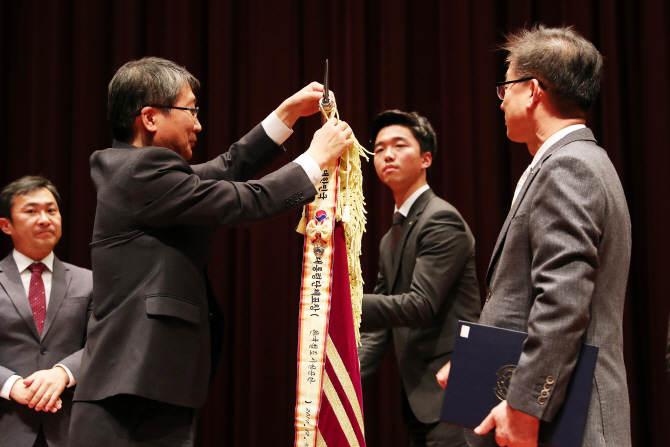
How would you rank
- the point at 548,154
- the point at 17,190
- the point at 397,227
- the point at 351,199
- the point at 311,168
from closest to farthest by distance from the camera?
the point at 548,154
the point at 311,168
the point at 351,199
the point at 397,227
the point at 17,190

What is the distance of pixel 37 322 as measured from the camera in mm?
2605

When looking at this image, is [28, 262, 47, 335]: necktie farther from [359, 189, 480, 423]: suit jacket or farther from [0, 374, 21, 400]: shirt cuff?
[359, 189, 480, 423]: suit jacket

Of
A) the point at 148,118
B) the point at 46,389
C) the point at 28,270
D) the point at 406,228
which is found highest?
the point at 148,118

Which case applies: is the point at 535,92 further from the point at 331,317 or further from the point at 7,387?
the point at 7,387

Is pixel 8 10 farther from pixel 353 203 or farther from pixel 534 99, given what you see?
pixel 534 99

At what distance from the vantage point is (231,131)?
3.74 meters

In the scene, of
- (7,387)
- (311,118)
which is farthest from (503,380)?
(311,118)

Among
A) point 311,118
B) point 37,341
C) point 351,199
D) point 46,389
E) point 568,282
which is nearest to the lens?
point 568,282

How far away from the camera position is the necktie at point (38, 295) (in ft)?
8.57

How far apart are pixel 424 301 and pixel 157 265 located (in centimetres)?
111

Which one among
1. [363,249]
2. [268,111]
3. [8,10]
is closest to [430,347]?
[363,249]

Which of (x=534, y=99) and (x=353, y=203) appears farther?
(x=353, y=203)

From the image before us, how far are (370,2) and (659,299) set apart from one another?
224 cm

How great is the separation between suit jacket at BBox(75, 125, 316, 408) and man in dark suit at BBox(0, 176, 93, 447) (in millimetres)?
926
